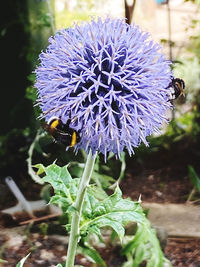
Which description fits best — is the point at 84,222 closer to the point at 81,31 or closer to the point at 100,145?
the point at 100,145

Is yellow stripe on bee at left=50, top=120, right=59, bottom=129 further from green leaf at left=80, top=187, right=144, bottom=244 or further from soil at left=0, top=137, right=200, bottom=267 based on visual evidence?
soil at left=0, top=137, right=200, bottom=267

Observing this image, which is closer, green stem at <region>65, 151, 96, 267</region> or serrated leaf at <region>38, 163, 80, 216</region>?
green stem at <region>65, 151, 96, 267</region>

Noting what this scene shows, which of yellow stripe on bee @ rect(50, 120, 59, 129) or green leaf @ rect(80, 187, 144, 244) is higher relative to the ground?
yellow stripe on bee @ rect(50, 120, 59, 129)

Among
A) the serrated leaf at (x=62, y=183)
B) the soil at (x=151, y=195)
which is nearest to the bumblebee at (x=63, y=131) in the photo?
the serrated leaf at (x=62, y=183)

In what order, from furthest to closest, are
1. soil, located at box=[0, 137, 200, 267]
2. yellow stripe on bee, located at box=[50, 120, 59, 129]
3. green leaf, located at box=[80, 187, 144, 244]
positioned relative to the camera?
1. soil, located at box=[0, 137, 200, 267]
2. green leaf, located at box=[80, 187, 144, 244]
3. yellow stripe on bee, located at box=[50, 120, 59, 129]

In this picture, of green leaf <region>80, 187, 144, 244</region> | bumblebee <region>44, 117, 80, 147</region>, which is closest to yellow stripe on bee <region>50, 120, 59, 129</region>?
bumblebee <region>44, 117, 80, 147</region>

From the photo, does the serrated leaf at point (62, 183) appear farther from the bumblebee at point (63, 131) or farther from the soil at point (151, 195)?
the soil at point (151, 195)

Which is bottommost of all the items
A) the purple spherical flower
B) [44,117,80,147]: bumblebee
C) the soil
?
the soil
